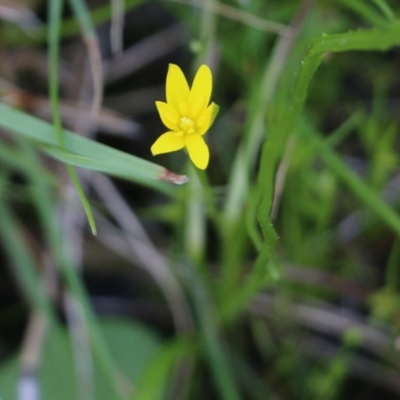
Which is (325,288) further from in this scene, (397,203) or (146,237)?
(146,237)

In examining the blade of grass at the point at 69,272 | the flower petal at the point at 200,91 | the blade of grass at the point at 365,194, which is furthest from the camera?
the blade of grass at the point at 69,272

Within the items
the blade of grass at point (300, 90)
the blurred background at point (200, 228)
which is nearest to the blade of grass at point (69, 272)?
the blurred background at point (200, 228)

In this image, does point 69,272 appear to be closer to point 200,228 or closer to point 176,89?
point 200,228

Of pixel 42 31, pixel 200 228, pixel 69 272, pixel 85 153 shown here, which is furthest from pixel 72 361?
pixel 42 31

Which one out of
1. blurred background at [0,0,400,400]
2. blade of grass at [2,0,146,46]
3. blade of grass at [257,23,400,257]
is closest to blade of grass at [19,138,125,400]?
blurred background at [0,0,400,400]

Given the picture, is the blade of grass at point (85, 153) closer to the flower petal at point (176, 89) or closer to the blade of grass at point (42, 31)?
the flower petal at point (176, 89)

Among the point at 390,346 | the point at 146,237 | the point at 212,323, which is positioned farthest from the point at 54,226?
the point at 390,346

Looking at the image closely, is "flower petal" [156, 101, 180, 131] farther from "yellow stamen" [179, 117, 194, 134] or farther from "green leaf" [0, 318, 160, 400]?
"green leaf" [0, 318, 160, 400]
